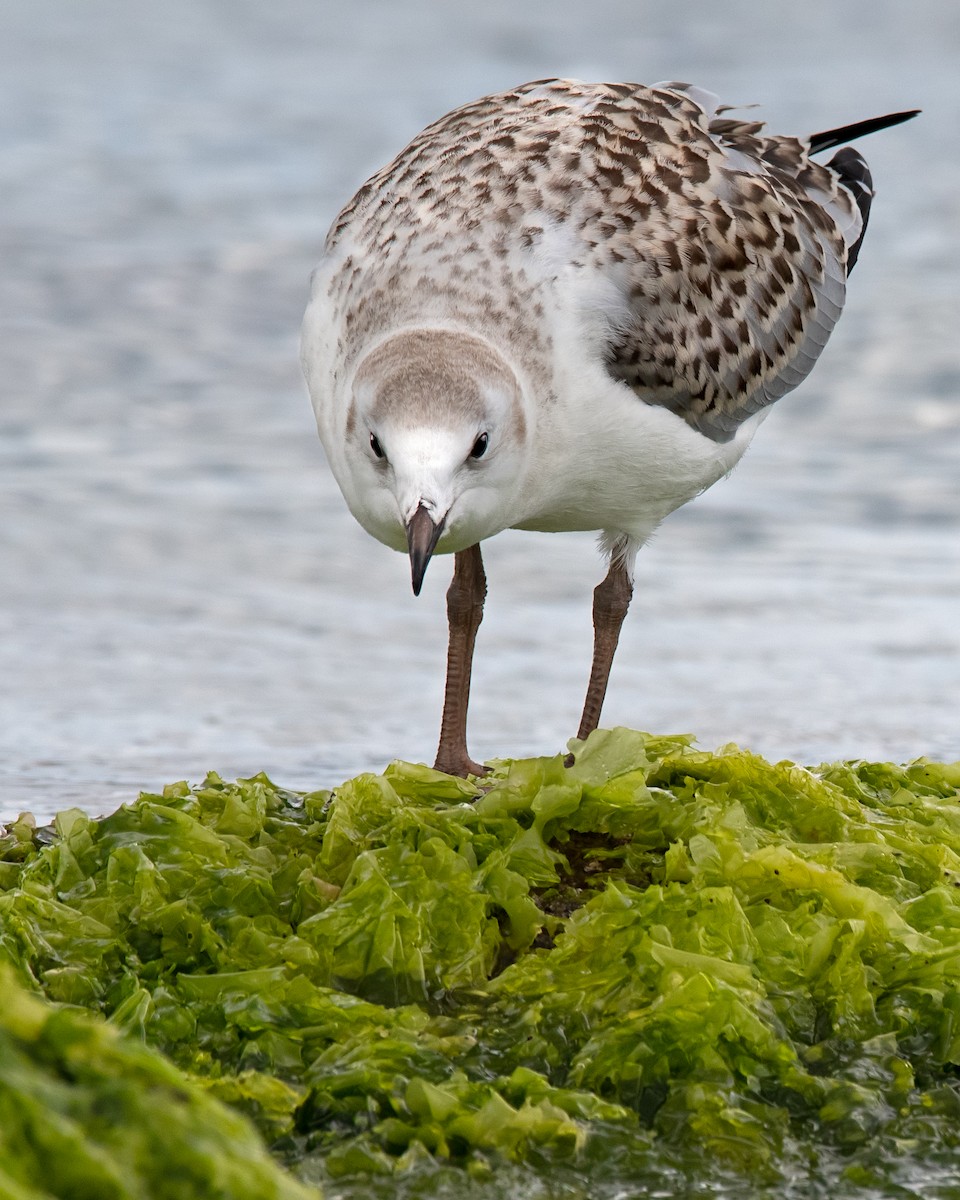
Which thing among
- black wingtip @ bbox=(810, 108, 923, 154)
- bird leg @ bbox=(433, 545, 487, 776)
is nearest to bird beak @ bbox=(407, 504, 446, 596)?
bird leg @ bbox=(433, 545, 487, 776)

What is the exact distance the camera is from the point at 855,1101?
4082 mm

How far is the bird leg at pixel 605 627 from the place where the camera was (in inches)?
262

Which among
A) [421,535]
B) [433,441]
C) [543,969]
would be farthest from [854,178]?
[543,969]

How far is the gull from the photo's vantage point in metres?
5.19

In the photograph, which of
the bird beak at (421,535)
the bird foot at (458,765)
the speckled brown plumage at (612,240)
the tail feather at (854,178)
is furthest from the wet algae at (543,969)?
the tail feather at (854,178)

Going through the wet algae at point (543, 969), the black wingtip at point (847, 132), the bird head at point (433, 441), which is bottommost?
the wet algae at point (543, 969)

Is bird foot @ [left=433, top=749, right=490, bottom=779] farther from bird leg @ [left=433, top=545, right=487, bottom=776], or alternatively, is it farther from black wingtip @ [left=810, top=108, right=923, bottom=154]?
black wingtip @ [left=810, top=108, right=923, bottom=154]

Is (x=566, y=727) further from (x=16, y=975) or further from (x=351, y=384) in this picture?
(x=16, y=975)

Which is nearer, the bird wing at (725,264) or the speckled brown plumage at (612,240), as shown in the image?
the speckled brown plumage at (612,240)

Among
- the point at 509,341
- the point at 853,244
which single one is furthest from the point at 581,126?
the point at 853,244

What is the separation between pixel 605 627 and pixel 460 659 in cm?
55

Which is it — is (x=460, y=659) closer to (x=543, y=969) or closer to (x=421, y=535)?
(x=421, y=535)

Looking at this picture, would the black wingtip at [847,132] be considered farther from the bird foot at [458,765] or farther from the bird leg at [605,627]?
the bird foot at [458,765]

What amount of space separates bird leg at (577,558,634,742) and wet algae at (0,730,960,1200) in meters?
1.22
